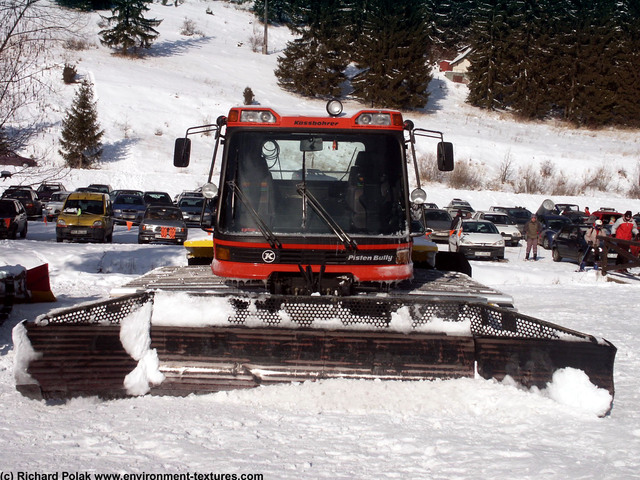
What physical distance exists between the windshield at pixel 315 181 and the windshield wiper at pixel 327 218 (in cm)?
3

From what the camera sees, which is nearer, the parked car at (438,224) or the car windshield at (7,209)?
the car windshield at (7,209)

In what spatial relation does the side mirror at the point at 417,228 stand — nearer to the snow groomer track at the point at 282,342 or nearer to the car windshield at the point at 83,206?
the snow groomer track at the point at 282,342

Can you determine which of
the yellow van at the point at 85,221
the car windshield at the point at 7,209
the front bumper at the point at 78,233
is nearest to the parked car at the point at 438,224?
the yellow van at the point at 85,221

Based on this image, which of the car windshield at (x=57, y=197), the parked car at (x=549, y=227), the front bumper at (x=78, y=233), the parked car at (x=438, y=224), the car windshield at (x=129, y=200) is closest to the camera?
the front bumper at (x=78, y=233)

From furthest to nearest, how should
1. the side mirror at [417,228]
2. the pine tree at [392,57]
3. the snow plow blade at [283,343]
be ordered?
the pine tree at [392,57], the side mirror at [417,228], the snow plow blade at [283,343]

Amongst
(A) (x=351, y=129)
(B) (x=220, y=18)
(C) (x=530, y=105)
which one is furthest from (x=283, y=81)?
(A) (x=351, y=129)

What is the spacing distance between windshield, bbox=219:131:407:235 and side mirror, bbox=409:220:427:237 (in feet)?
0.86

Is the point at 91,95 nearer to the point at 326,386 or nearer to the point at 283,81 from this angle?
the point at 283,81

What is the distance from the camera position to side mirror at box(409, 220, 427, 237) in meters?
7.30

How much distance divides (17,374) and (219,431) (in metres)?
1.70

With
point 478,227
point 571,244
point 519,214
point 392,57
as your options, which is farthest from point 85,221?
point 392,57

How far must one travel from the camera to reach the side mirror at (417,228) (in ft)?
23.9

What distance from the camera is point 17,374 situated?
5.47 meters

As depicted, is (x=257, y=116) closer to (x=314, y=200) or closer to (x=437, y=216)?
(x=314, y=200)
